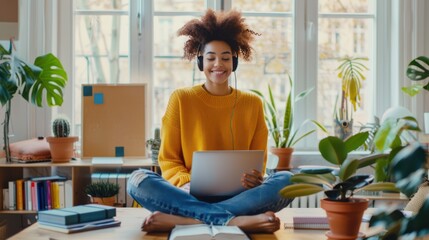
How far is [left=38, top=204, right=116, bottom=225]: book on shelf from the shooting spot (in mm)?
2264

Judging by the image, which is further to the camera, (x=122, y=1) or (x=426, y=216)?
(x=122, y=1)

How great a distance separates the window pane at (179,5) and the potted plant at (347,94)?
1.01m

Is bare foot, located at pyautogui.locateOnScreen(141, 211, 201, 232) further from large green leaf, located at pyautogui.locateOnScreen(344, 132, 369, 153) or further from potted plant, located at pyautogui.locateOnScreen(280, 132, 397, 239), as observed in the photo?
large green leaf, located at pyautogui.locateOnScreen(344, 132, 369, 153)

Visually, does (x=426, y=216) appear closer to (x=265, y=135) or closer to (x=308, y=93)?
(x=265, y=135)

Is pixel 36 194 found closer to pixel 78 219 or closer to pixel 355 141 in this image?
pixel 78 219

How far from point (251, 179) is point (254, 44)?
1820 mm

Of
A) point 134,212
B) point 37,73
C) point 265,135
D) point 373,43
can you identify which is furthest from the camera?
point 373,43

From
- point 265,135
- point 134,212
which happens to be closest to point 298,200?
point 265,135

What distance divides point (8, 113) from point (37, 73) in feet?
0.93

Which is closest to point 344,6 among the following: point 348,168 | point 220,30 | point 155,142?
point 220,30

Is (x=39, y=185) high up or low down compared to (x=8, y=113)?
down

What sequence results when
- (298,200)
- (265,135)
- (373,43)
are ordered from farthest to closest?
1. (373,43)
2. (298,200)
3. (265,135)

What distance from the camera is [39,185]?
3547 millimetres

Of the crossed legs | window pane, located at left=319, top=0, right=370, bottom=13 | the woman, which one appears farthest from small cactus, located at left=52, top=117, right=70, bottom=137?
window pane, located at left=319, top=0, right=370, bottom=13
